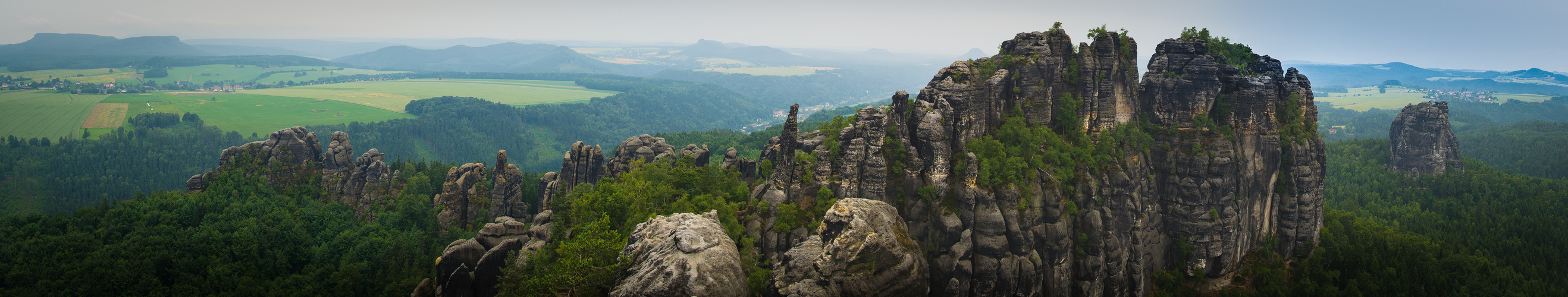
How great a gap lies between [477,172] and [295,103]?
163796 mm

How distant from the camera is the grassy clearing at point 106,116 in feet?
394

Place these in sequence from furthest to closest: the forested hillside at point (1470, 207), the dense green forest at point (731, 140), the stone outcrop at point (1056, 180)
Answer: the dense green forest at point (731, 140)
the forested hillside at point (1470, 207)
the stone outcrop at point (1056, 180)

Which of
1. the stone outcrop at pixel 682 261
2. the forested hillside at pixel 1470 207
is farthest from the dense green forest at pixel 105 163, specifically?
the forested hillside at pixel 1470 207

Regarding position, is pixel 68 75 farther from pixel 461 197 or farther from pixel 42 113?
pixel 461 197

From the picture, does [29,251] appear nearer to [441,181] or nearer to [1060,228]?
[441,181]

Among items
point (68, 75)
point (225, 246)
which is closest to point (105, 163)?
point (225, 246)

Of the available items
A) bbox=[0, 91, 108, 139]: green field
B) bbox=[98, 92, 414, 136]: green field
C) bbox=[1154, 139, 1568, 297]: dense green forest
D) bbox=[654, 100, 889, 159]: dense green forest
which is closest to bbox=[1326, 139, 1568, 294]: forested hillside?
bbox=[1154, 139, 1568, 297]: dense green forest

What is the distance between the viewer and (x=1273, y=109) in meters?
49.6

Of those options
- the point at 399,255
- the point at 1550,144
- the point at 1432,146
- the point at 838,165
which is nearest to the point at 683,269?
the point at 838,165

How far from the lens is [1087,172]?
140 feet

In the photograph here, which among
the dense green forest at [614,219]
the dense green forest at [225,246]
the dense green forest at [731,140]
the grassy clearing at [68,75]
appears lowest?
the dense green forest at [225,246]

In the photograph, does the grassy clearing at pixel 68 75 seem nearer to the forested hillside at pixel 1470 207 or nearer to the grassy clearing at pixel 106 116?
the grassy clearing at pixel 106 116

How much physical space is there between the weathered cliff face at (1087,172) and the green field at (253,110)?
492ft

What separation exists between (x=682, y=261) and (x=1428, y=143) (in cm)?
10530
